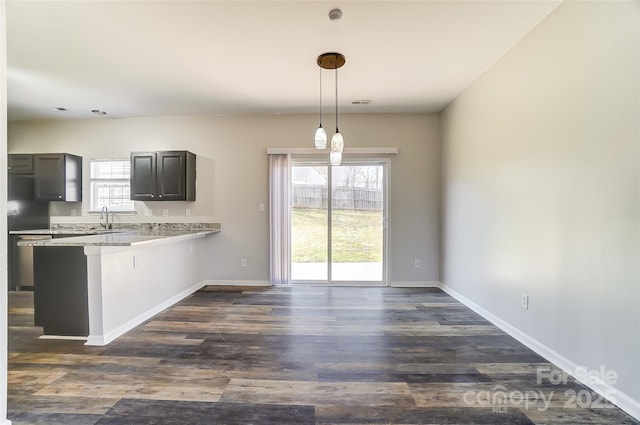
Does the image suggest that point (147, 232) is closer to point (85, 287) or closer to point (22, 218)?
point (85, 287)

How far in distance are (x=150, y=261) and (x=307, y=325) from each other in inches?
74.5

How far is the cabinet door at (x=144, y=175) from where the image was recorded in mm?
4207

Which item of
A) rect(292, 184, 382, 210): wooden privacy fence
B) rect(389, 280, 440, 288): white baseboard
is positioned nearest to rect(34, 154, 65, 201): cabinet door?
rect(292, 184, 382, 210): wooden privacy fence

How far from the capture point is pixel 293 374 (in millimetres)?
2031

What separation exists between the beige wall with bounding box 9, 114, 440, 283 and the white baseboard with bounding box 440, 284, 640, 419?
4.82 feet

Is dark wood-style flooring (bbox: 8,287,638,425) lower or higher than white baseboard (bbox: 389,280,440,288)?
lower

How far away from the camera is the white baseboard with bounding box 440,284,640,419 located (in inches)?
64.3

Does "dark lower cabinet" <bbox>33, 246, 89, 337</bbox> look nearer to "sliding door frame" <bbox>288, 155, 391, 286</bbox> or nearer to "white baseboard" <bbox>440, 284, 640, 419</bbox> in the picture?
"sliding door frame" <bbox>288, 155, 391, 286</bbox>

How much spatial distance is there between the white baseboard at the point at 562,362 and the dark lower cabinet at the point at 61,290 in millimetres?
3853

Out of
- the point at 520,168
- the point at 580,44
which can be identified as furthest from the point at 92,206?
the point at 580,44

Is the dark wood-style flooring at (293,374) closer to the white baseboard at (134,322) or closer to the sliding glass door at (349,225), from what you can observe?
the white baseboard at (134,322)

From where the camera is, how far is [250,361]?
2203 millimetres

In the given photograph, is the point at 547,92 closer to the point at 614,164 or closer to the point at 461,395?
the point at 614,164

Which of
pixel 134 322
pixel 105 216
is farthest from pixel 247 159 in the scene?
pixel 134 322
